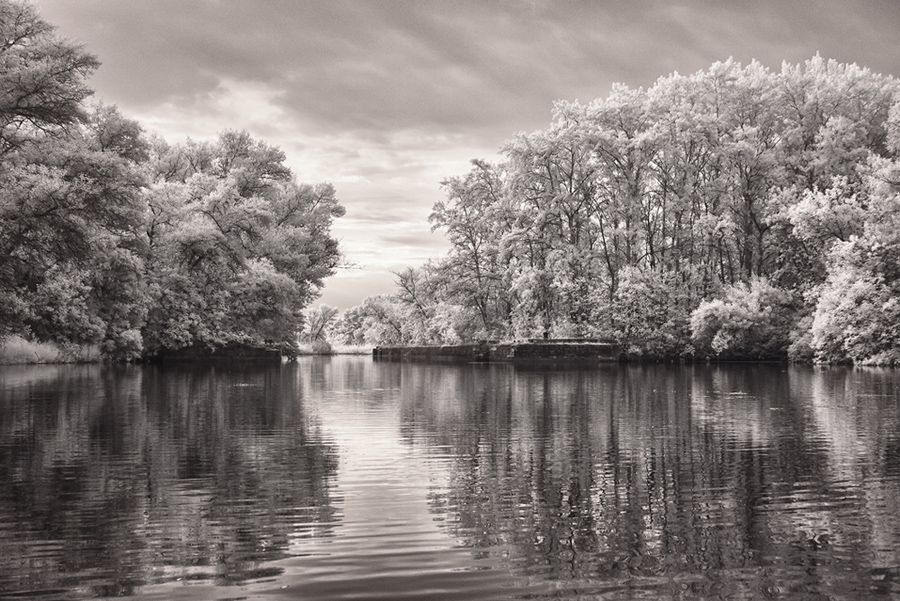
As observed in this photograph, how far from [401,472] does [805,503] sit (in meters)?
4.67

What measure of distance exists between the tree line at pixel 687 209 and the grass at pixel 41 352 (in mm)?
26902

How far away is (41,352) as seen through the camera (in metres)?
42.0

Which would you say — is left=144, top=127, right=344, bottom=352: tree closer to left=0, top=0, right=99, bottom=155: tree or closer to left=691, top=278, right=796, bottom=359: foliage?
left=0, top=0, right=99, bottom=155: tree

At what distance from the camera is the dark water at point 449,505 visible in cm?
552

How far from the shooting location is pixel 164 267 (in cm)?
5000

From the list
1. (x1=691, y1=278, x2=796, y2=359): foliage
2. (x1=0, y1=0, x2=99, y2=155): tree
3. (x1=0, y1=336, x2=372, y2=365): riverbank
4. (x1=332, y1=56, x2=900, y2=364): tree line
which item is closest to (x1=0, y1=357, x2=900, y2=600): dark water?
(x1=0, y1=0, x2=99, y2=155): tree

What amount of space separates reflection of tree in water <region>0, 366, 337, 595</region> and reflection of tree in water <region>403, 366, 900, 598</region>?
69.4 inches

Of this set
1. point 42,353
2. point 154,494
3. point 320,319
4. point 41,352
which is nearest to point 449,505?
point 154,494

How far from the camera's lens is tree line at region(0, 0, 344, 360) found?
2953 cm

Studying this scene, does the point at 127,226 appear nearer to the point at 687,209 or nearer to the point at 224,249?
the point at 224,249

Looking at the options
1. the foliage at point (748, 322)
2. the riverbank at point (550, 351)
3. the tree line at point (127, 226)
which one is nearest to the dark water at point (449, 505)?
the tree line at point (127, 226)

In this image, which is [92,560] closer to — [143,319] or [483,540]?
[483,540]

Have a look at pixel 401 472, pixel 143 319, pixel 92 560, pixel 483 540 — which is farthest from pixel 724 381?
pixel 143 319

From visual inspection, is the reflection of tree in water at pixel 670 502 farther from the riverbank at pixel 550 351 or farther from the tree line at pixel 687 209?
the tree line at pixel 687 209
